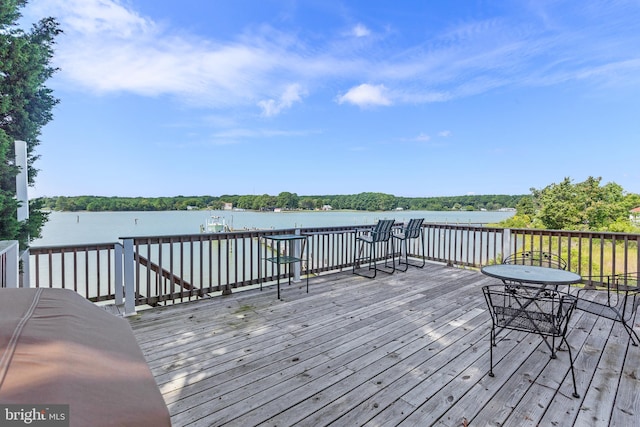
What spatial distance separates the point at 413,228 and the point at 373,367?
419 cm

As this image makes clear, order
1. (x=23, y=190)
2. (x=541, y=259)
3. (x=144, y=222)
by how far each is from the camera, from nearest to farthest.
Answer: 1. (x=23, y=190)
2. (x=541, y=259)
3. (x=144, y=222)

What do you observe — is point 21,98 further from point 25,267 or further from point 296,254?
point 296,254

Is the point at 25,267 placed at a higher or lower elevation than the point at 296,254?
higher

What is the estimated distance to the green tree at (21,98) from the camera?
12.5 ft

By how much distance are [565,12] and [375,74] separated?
559 centimetres

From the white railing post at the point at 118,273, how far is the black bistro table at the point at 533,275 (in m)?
4.30

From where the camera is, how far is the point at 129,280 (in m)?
3.81

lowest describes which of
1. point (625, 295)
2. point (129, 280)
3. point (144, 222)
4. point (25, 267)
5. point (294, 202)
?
point (144, 222)

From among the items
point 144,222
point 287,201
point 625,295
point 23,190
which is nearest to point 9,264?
point 23,190

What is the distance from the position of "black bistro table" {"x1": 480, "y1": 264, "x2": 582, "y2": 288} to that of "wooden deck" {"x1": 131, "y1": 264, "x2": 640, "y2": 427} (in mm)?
699

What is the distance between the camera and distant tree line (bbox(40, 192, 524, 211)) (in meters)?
14.7

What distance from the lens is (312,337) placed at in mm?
3107

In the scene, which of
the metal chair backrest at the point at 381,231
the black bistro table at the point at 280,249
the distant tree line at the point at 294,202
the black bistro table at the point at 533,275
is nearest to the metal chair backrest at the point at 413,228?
the metal chair backrest at the point at 381,231

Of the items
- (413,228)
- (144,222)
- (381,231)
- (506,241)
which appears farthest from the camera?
(144,222)
